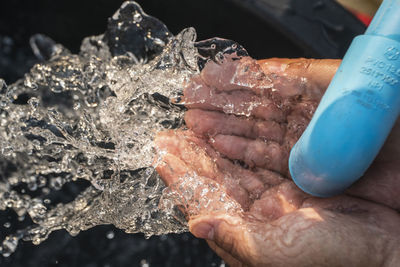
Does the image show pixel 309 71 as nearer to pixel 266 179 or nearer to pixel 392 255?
pixel 266 179

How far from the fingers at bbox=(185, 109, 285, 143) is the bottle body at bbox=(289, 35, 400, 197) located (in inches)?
11.5

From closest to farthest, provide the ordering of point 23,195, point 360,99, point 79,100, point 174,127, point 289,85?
point 360,99
point 289,85
point 174,127
point 23,195
point 79,100

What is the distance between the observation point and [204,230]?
79cm

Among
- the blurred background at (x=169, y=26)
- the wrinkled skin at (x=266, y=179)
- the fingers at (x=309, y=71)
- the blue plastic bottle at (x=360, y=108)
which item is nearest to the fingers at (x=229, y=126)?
the wrinkled skin at (x=266, y=179)

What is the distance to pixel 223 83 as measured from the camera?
3.37 feet

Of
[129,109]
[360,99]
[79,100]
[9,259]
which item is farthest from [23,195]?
[360,99]

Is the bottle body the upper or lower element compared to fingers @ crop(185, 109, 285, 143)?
upper

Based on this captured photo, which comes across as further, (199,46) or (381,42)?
(199,46)

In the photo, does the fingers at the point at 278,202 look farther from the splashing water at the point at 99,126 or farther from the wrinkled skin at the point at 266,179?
the splashing water at the point at 99,126

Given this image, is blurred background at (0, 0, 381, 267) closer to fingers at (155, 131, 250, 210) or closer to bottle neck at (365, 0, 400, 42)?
fingers at (155, 131, 250, 210)

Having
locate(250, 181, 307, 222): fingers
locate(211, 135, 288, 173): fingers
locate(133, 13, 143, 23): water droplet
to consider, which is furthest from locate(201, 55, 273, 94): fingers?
locate(133, 13, 143, 23): water droplet

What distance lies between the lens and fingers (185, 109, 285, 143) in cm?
103

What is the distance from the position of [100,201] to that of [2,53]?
79 cm

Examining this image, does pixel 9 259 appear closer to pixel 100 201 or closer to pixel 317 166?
pixel 100 201
